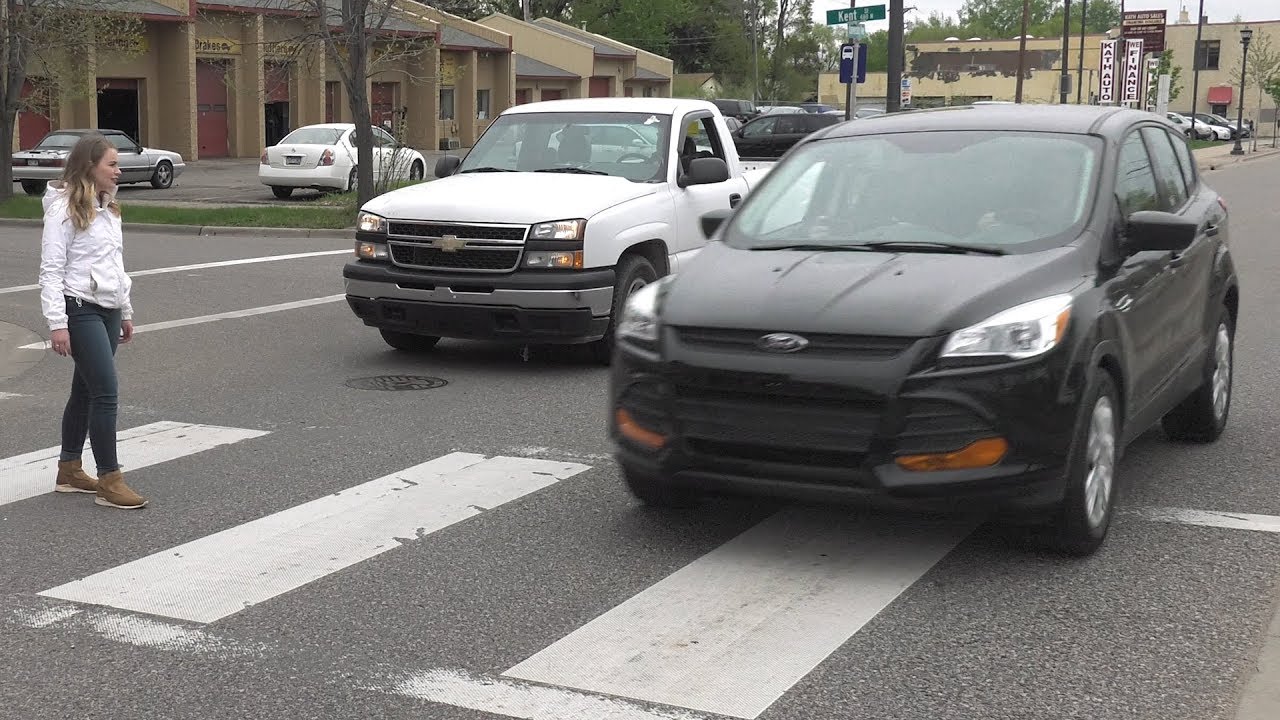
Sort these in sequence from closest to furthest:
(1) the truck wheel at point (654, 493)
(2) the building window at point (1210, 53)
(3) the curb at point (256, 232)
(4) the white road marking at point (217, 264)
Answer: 1. (1) the truck wheel at point (654, 493)
2. (4) the white road marking at point (217, 264)
3. (3) the curb at point (256, 232)
4. (2) the building window at point (1210, 53)

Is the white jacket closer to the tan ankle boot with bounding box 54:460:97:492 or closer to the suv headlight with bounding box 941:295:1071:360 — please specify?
the tan ankle boot with bounding box 54:460:97:492

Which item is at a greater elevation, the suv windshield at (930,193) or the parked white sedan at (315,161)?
the suv windshield at (930,193)

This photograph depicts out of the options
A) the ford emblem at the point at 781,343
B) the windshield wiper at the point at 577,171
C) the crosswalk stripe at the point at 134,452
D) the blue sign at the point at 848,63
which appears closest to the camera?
the ford emblem at the point at 781,343

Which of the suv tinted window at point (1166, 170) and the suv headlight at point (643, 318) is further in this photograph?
the suv tinted window at point (1166, 170)

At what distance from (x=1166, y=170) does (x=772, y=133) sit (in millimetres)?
29502

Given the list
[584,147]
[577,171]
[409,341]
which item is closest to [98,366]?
[409,341]

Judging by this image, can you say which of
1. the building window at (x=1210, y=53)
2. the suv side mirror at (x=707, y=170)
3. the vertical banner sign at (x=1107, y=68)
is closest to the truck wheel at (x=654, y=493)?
the suv side mirror at (x=707, y=170)

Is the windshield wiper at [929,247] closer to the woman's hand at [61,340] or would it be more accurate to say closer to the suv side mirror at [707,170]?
the woman's hand at [61,340]

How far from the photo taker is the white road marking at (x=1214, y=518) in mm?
6273

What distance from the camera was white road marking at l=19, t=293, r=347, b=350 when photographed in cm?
1241

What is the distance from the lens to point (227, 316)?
13328 millimetres

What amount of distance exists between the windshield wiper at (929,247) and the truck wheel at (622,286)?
4109 millimetres

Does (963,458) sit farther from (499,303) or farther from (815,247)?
(499,303)

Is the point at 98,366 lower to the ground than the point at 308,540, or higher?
higher
